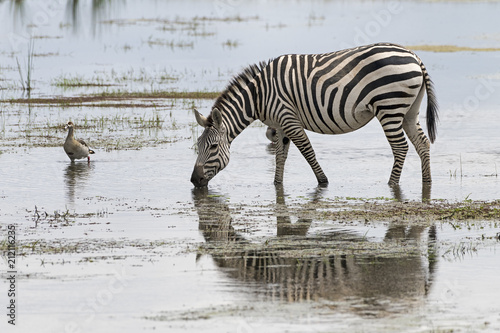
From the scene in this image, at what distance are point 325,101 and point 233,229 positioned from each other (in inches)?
134

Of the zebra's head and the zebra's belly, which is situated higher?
the zebra's belly

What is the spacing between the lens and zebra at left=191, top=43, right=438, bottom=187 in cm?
1149

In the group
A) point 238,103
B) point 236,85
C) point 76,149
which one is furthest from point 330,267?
point 76,149

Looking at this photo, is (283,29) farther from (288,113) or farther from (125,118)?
(288,113)

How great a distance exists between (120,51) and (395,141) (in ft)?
74.1

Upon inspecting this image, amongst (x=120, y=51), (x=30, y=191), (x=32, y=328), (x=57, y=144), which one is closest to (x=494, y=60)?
(x=120, y=51)

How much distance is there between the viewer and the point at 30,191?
11.4 m

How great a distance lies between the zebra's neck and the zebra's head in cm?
18

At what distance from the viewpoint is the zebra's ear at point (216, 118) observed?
11.4 meters

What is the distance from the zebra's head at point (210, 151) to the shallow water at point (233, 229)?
0.22 m

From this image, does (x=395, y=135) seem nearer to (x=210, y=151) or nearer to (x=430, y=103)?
(x=430, y=103)

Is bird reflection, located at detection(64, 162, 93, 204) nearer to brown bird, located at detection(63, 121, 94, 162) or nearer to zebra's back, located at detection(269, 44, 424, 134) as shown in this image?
brown bird, located at detection(63, 121, 94, 162)

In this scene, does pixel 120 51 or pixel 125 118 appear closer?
pixel 125 118

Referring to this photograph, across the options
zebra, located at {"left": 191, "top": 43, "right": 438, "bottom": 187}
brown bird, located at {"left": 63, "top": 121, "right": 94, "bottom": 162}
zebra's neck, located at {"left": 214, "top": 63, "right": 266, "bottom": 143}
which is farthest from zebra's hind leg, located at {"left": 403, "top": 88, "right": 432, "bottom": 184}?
brown bird, located at {"left": 63, "top": 121, "right": 94, "bottom": 162}
